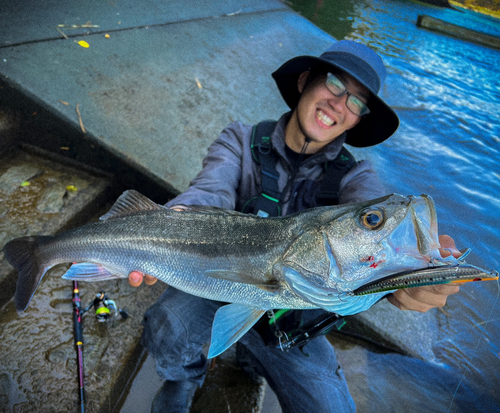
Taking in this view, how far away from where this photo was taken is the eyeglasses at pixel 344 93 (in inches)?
96.5

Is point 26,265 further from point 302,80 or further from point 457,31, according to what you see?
point 457,31

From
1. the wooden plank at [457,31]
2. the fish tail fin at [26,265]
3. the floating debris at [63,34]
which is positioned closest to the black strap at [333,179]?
the fish tail fin at [26,265]

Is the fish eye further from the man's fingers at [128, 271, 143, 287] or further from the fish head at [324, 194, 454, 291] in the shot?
the man's fingers at [128, 271, 143, 287]

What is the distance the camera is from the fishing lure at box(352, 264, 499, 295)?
110 cm

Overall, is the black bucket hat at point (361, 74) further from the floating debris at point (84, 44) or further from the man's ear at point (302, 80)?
the floating debris at point (84, 44)

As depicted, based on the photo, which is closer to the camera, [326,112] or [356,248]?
[356,248]

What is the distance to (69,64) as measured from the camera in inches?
140

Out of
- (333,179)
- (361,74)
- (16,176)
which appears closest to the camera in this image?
(361,74)

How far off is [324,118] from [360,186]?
22.7 inches

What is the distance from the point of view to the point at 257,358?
235 centimetres

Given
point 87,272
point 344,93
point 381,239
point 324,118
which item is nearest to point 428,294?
point 381,239

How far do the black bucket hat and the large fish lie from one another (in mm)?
1270

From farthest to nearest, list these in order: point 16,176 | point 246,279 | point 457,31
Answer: point 457,31 < point 16,176 < point 246,279

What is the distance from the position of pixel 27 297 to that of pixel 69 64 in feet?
8.86
